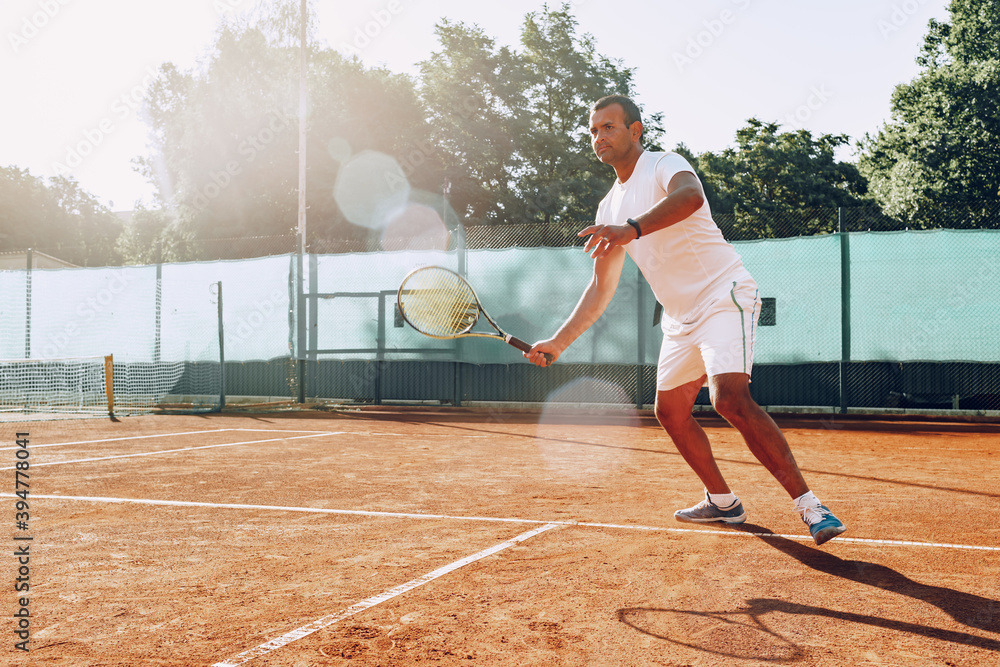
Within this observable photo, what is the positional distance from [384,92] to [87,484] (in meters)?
27.6

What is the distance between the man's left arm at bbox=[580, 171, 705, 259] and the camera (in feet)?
11.3

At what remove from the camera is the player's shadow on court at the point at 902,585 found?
112 inches

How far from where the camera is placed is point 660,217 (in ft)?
12.0

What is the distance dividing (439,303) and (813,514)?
2.91 metres

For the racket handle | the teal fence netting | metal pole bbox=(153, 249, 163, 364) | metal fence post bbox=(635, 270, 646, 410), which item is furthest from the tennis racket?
metal pole bbox=(153, 249, 163, 364)

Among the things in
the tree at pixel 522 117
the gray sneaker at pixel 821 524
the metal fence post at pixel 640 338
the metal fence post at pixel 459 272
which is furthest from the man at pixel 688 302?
the tree at pixel 522 117

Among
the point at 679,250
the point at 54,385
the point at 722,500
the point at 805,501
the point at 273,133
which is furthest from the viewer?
the point at 273,133

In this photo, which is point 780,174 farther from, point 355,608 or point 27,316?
point 355,608

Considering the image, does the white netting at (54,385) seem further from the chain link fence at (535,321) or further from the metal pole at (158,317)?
the metal pole at (158,317)

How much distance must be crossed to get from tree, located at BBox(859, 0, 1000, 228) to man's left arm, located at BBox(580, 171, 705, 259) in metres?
19.8

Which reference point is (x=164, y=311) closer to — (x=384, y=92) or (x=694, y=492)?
(x=694, y=492)

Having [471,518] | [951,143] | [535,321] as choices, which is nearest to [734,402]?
[471,518]

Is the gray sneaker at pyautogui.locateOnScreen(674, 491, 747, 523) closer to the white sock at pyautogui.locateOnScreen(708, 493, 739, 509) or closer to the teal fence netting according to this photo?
the white sock at pyautogui.locateOnScreen(708, 493, 739, 509)

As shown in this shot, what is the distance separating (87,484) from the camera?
595 centimetres
